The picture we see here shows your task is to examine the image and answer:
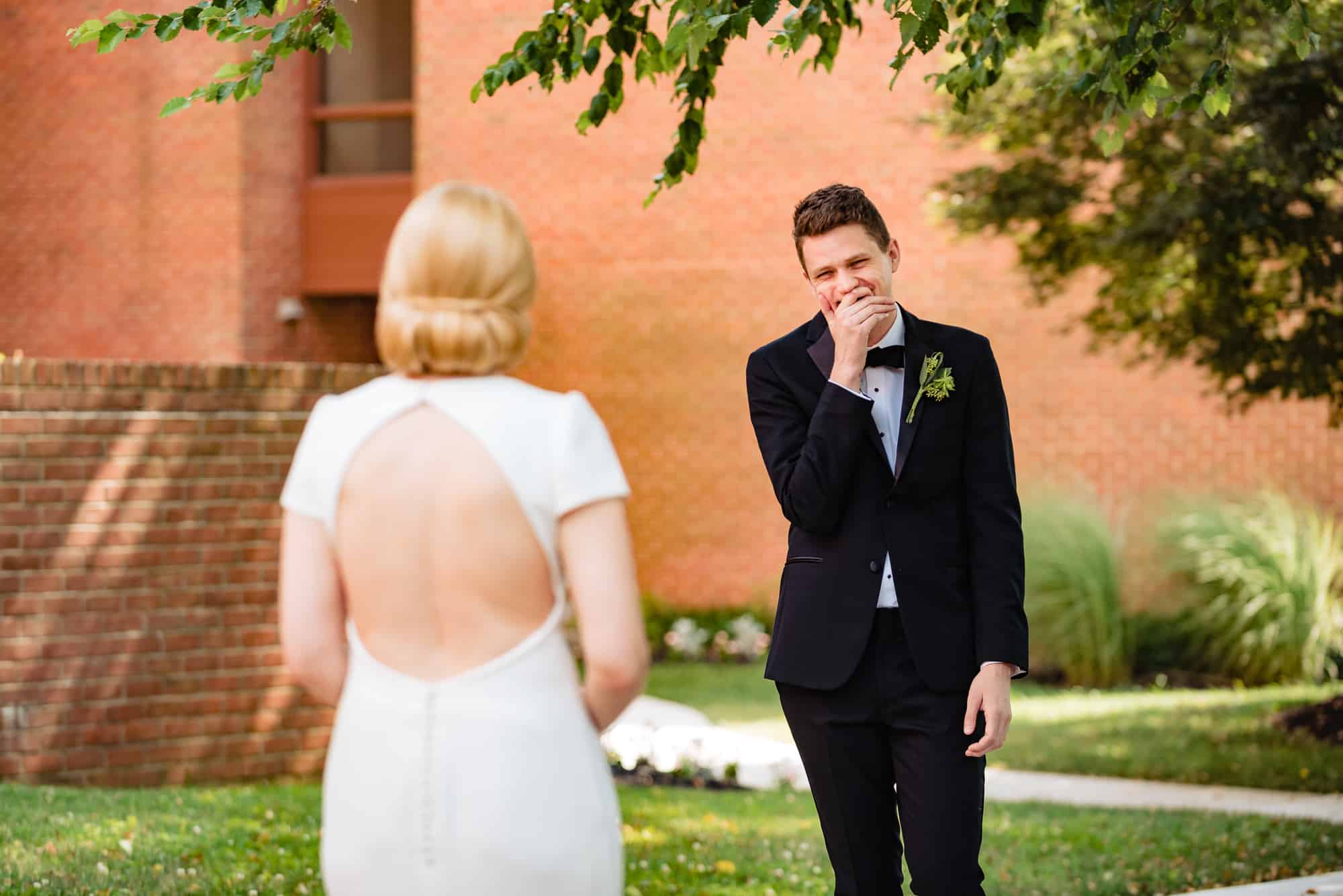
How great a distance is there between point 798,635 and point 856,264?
0.85 metres

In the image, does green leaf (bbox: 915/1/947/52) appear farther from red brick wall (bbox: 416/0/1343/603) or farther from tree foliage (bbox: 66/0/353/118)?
red brick wall (bbox: 416/0/1343/603)

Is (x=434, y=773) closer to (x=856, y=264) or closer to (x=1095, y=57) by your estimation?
(x=856, y=264)

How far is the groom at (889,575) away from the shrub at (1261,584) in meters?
11.0

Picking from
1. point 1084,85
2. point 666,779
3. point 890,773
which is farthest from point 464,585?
point 666,779

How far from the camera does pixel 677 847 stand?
6.59 meters

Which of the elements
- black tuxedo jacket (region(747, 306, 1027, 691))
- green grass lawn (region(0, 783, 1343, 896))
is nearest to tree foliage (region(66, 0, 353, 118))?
black tuxedo jacket (region(747, 306, 1027, 691))

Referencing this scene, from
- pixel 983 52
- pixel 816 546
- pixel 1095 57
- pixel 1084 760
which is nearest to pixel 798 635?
pixel 816 546

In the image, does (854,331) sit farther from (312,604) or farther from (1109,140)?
(1109,140)

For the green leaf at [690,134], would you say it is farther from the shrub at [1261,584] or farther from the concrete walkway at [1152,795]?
the shrub at [1261,584]

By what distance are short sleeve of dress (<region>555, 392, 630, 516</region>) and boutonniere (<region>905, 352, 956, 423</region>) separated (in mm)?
1205

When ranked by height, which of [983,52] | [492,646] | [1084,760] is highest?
[983,52]

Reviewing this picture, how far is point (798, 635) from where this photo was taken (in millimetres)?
3303

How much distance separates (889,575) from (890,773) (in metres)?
0.48

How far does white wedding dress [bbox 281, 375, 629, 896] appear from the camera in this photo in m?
2.19
